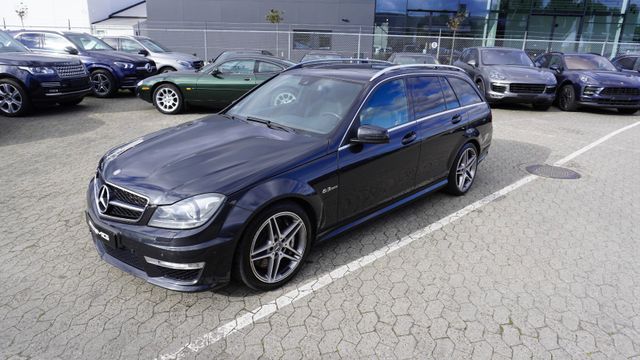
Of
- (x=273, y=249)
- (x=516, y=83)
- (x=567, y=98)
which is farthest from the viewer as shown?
(x=567, y=98)

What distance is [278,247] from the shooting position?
3.21 metres

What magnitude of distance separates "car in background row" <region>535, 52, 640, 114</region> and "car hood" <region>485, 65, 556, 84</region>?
0.89 metres

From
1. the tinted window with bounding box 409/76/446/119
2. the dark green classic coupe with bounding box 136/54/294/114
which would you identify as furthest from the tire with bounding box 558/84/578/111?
the tinted window with bounding box 409/76/446/119

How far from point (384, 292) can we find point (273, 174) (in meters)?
1.27

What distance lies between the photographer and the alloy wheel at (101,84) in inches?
456

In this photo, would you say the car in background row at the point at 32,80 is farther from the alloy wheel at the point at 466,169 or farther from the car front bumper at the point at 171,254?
the alloy wheel at the point at 466,169

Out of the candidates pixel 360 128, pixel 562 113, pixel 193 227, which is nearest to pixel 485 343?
pixel 360 128

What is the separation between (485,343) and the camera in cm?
279

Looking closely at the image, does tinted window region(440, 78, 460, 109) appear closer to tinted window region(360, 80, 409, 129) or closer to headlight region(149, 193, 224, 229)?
tinted window region(360, 80, 409, 129)

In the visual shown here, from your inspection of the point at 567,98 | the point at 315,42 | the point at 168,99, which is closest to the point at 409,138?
the point at 168,99

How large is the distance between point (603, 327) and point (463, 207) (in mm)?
2242

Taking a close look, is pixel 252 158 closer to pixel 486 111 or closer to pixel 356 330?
pixel 356 330

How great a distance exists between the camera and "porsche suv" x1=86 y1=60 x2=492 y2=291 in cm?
282

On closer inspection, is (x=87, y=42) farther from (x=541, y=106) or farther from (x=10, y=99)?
(x=541, y=106)
